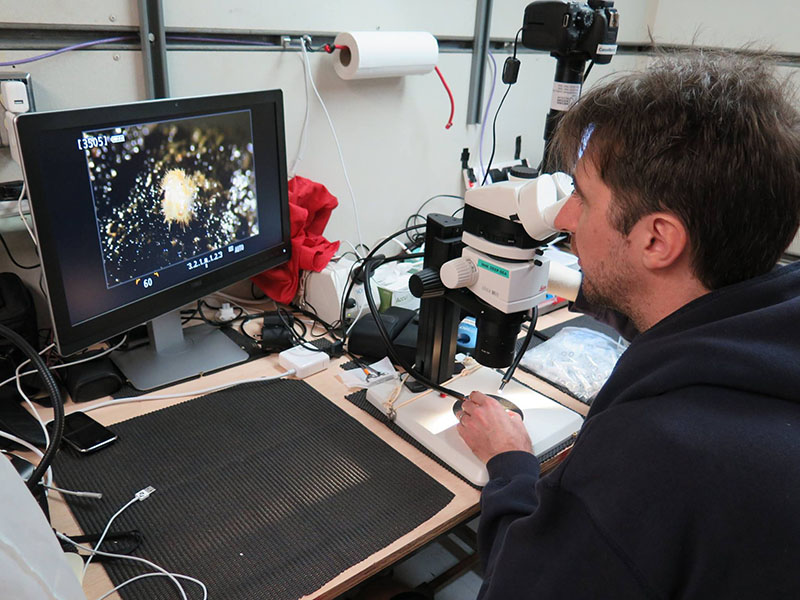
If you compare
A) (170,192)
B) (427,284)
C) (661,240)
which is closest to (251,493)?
(427,284)

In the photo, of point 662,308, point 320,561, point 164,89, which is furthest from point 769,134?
point 164,89

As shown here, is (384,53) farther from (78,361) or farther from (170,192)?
(78,361)

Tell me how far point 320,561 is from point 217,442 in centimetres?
33

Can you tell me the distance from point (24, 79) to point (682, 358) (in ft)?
3.83

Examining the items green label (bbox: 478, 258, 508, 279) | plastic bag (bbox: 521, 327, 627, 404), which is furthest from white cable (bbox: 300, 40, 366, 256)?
green label (bbox: 478, 258, 508, 279)

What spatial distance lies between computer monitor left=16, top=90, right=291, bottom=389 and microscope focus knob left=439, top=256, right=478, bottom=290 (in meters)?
0.51

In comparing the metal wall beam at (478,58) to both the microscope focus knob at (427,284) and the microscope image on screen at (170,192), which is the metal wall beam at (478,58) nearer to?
the microscope image on screen at (170,192)

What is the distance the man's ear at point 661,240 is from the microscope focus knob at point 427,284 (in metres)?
0.41

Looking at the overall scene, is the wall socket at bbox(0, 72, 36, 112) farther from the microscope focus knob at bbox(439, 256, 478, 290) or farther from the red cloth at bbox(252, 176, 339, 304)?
the microscope focus knob at bbox(439, 256, 478, 290)

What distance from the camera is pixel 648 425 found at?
0.63m

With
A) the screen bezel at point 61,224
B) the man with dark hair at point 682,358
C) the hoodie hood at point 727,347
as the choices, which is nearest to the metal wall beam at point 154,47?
the screen bezel at point 61,224

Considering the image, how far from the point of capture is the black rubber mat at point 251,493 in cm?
84

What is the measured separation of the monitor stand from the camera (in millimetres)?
1250

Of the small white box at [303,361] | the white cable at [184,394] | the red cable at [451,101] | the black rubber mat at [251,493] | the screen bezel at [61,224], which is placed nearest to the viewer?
the black rubber mat at [251,493]
